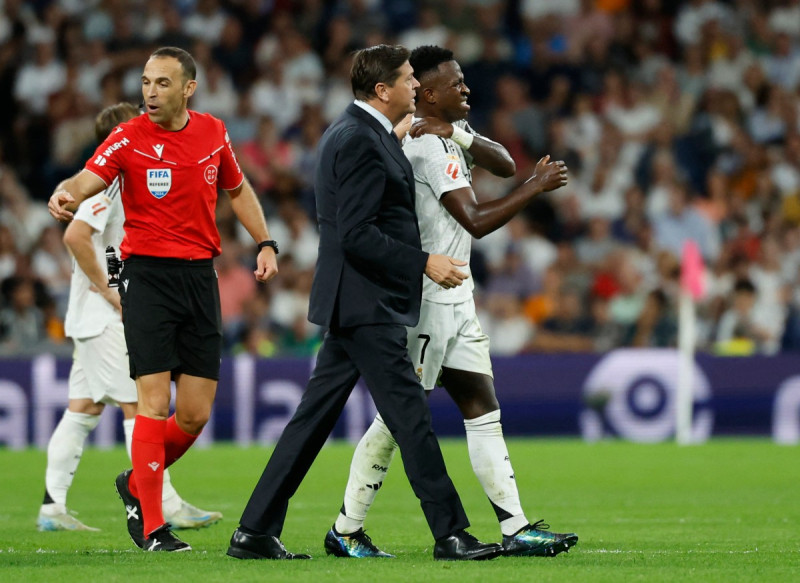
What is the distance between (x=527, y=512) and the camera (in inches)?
373

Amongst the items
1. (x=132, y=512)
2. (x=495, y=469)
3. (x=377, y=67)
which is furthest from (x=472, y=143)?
(x=132, y=512)

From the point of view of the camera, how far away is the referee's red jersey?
7.01 m

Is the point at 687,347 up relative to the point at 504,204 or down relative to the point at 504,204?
down

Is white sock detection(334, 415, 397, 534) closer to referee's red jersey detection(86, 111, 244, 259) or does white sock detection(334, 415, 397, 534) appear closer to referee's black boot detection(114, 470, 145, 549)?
referee's black boot detection(114, 470, 145, 549)

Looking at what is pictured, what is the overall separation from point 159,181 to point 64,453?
8.30 ft

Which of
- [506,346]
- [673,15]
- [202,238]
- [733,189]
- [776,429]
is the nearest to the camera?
[202,238]

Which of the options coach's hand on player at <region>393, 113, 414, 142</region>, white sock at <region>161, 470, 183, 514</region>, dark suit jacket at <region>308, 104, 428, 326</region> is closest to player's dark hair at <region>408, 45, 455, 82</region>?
coach's hand on player at <region>393, 113, 414, 142</region>

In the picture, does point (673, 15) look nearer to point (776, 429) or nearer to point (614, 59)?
point (614, 59)

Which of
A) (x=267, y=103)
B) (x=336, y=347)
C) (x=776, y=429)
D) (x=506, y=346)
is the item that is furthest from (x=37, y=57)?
(x=336, y=347)

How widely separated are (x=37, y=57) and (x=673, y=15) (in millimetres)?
9346

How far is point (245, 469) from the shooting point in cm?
1274

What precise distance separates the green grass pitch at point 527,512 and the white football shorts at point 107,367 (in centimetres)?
80

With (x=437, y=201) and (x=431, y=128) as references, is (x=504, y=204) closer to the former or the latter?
(x=437, y=201)

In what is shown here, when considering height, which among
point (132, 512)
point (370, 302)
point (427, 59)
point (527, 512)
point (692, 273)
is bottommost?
point (527, 512)
